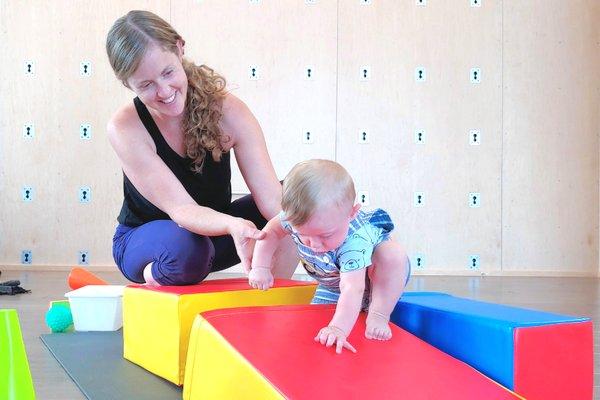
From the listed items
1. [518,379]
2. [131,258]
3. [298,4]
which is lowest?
[518,379]

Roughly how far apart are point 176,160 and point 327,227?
0.77m

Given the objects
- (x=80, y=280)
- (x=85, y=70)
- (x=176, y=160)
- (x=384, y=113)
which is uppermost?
(x=85, y=70)

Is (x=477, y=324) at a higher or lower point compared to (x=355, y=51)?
lower

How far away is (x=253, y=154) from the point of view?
2.09 meters

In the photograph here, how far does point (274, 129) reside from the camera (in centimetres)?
500

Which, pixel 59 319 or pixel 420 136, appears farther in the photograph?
pixel 420 136

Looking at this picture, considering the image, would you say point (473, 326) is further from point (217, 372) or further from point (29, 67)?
point (29, 67)

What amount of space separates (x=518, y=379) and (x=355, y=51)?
155 inches

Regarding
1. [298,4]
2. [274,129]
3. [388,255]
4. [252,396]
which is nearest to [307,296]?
[388,255]

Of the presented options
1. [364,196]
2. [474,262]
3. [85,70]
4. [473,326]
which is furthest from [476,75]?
[473,326]

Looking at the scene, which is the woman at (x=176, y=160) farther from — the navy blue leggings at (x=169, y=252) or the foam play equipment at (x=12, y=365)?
the foam play equipment at (x=12, y=365)

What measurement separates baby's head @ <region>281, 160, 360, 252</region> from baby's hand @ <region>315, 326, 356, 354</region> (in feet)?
0.67

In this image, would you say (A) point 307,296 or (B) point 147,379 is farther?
(A) point 307,296

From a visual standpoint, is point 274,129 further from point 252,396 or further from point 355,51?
point 252,396
